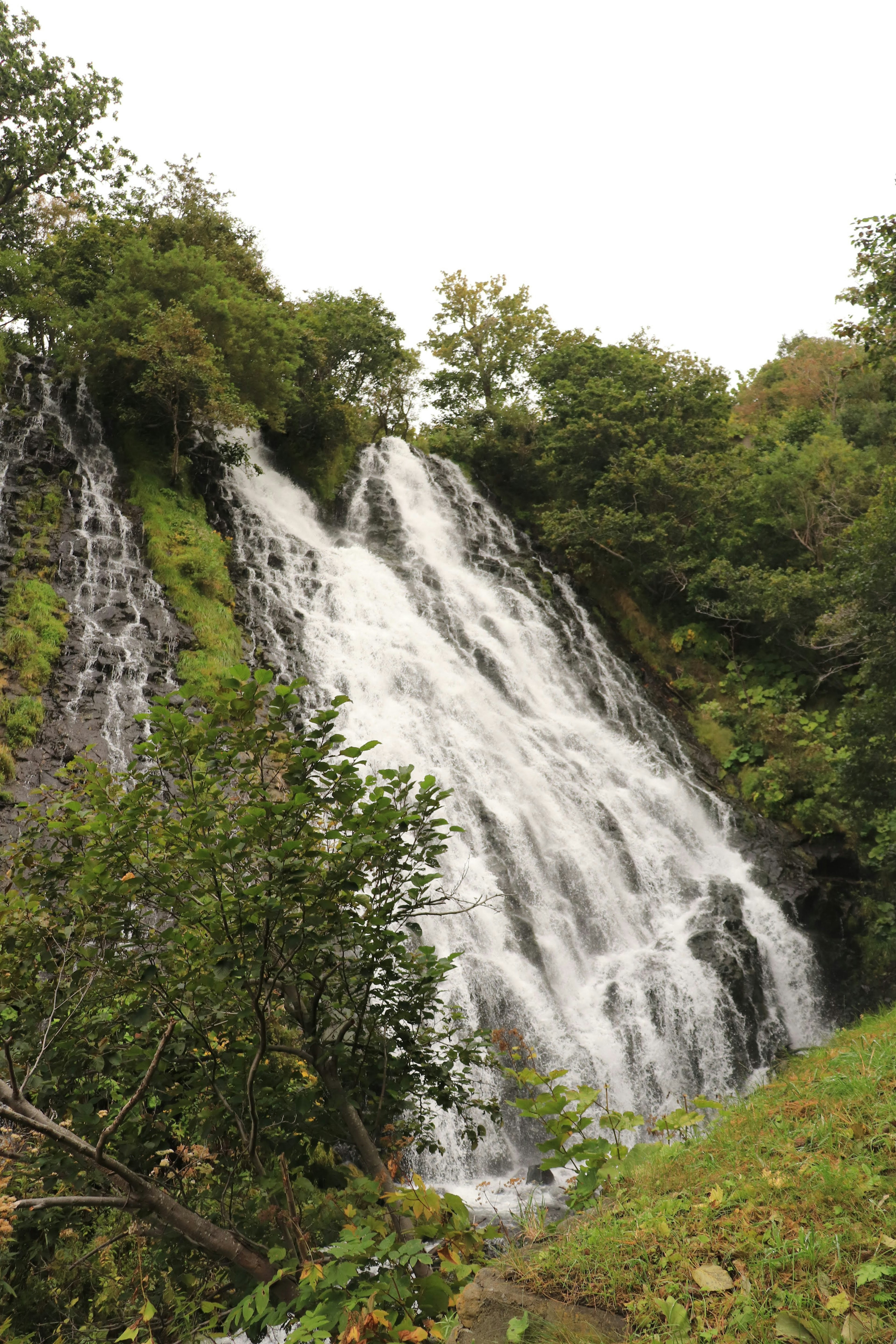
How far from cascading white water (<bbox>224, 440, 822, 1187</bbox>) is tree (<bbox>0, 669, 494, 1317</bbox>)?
5.17 m

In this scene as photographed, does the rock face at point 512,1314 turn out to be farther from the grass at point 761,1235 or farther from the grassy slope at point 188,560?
the grassy slope at point 188,560

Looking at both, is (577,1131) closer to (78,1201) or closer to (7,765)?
(78,1201)

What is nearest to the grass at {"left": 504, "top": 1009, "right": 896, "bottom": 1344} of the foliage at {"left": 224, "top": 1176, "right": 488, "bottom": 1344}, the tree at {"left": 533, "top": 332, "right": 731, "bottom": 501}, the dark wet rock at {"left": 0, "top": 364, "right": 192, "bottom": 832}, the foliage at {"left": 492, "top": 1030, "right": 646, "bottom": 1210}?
the foliage at {"left": 492, "top": 1030, "right": 646, "bottom": 1210}

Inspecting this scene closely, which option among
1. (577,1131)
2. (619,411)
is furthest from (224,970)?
(619,411)

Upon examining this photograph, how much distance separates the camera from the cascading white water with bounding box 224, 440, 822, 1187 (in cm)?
1021

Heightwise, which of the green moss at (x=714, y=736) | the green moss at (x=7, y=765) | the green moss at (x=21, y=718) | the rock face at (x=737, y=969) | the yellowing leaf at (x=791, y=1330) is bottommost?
the rock face at (x=737, y=969)

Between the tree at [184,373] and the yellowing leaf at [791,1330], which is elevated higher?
the tree at [184,373]

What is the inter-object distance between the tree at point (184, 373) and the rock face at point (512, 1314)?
15.5 metres

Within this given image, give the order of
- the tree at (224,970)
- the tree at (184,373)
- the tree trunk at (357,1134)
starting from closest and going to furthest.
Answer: the tree at (224,970) → the tree trunk at (357,1134) → the tree at (184,373)

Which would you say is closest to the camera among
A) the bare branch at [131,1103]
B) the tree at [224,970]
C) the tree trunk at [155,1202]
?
the bare branch at [131,1103]

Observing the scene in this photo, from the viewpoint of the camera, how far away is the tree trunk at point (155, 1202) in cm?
237

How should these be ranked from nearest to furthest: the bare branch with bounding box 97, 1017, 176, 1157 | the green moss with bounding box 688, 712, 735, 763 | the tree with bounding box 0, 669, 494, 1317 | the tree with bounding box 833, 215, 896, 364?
the bare branch with bounding box 97, 1017, 176, 1157
the tree with bounding box 0, 669, 494, 1317
the tree with bounding box 833, 215, 896, 364
the green moss with bounding box 688, 712, 735, 763

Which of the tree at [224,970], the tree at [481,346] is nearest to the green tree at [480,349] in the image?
the tree at [481,346]

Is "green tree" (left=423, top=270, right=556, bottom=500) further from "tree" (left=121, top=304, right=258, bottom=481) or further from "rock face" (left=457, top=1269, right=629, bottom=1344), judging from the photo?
"rock face" (left=457, top=1269, right=629, bottom=1344)
